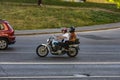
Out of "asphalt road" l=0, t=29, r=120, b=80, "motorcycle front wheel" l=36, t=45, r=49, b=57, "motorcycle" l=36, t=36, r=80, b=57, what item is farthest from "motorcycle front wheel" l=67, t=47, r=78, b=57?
"motorcycle front wheel" l=36, t=45, r=49, b=57

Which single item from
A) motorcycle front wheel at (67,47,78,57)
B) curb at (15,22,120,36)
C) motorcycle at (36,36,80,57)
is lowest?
curb at (15,22,120,36)

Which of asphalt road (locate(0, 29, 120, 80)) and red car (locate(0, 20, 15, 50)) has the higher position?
red car (locate(0, 20, 15, 50))

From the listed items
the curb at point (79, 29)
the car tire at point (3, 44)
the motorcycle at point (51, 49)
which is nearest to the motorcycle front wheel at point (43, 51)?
the motorcycle at point (51, 49)

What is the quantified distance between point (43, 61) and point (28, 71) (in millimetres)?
2741

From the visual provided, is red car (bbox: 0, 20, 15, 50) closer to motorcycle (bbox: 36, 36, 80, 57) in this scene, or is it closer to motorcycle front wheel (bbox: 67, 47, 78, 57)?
motorcycle (bbox: 36, 36, 80, 57)

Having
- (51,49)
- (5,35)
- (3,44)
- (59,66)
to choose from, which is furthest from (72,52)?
(5,35)

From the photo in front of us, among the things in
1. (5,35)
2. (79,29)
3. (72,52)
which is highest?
(5,35)

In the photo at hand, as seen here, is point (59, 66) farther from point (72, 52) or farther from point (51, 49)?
point (72, 52)

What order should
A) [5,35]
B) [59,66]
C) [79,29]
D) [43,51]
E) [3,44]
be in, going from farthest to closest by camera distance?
[79,29] → [5,35] → [3,44] → [43,51] → [59,66]

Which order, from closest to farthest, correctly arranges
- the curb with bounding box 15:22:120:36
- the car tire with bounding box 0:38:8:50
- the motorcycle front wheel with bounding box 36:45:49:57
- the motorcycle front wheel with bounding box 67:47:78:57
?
1. the motorcycle front wheel with bounding box 36:45:49:57
2. the motorcycle front wheel with bounding box 67:47:78:57
3. the car tire with bounding box 0:38:8:50
4. the curb with bounding box 15:22:120:36

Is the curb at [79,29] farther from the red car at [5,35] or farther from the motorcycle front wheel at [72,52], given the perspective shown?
the motorcycle front wheel at [72,52]

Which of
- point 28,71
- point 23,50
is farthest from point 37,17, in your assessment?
point 28,71

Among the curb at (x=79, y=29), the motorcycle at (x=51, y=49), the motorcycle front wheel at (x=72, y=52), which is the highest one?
the motorcycle at (x=51, y=49)

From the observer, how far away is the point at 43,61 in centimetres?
1778
